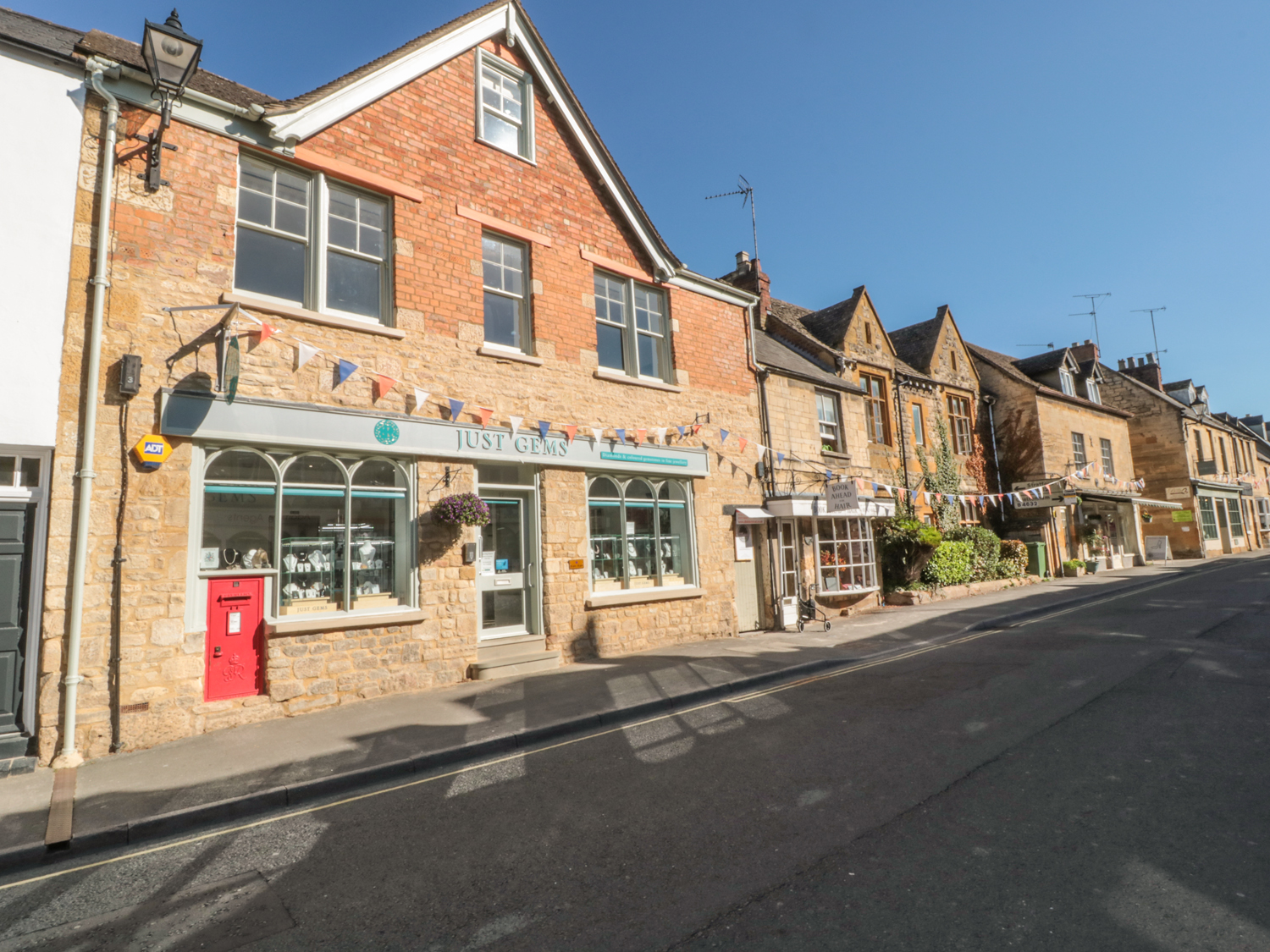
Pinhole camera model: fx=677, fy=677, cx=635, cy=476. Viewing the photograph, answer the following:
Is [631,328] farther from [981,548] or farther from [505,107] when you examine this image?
[981,548]

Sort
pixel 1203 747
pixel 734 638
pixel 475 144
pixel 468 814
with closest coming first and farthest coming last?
1. pixel 468 814
2. pixel 1203 747
3. pixel 475 144
4. pixel 734 638

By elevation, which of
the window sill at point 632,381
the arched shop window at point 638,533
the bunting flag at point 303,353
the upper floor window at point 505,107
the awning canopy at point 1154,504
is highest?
the upper floor window at point 505,107

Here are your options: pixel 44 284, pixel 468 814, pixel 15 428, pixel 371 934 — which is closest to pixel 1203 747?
pixel 468 814

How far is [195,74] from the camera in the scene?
928cm

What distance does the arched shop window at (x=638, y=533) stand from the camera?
38.1 feet

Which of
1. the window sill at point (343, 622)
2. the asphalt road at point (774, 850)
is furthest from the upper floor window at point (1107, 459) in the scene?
the window sill at point (343, 622)

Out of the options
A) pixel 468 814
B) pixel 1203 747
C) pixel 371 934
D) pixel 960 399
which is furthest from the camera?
pixel 960 399

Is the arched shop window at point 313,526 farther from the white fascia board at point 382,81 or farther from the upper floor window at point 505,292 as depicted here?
the white fascia board at point 382,81

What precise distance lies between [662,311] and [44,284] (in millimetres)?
9404

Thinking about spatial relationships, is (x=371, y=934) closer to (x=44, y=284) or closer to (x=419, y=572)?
(x=419, y=572)

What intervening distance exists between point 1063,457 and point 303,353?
88.5 ft

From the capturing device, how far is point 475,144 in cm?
1087

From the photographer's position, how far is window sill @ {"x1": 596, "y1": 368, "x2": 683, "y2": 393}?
11.9 meters

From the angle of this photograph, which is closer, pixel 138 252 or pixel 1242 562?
pixel 138 252
